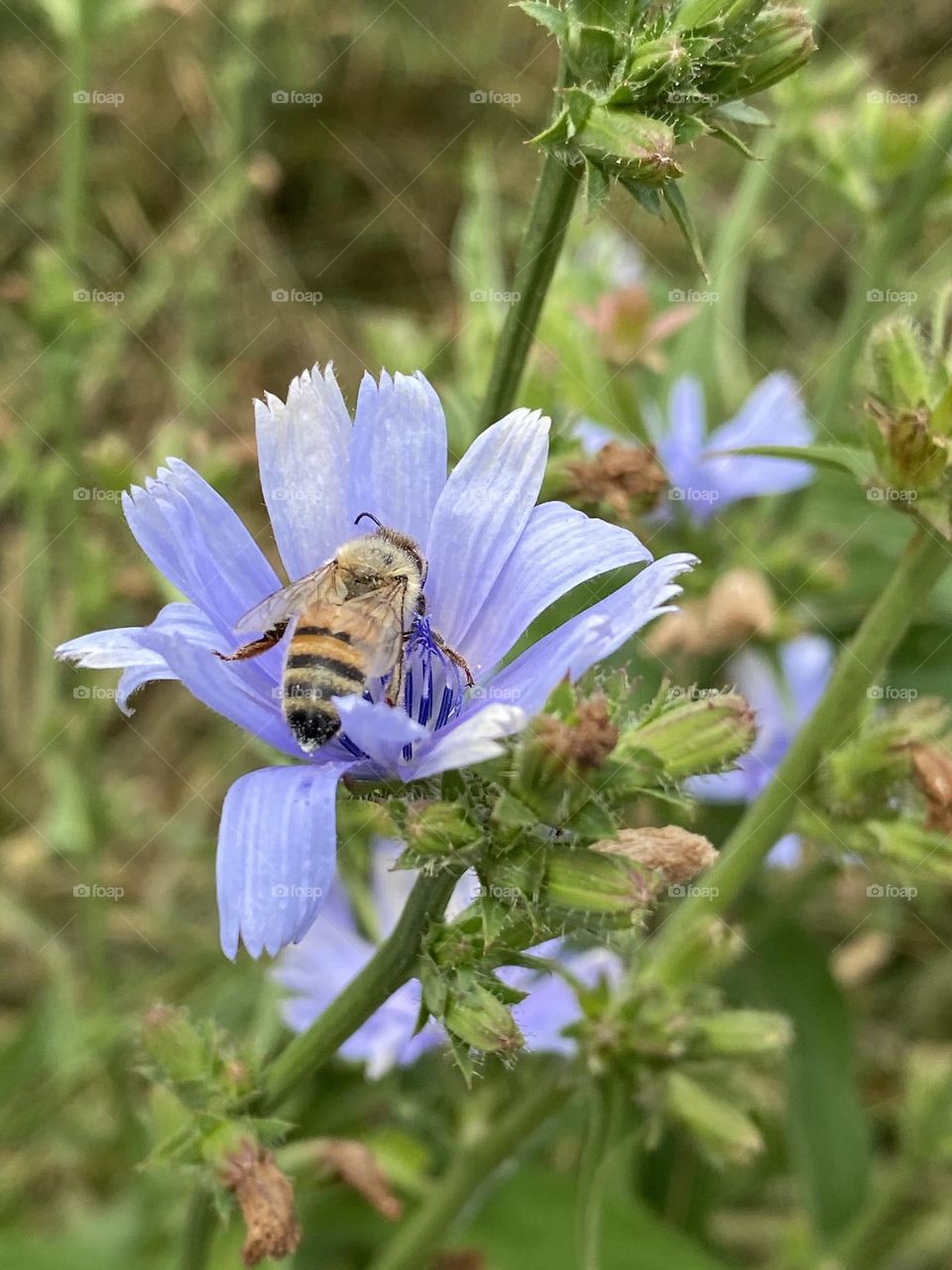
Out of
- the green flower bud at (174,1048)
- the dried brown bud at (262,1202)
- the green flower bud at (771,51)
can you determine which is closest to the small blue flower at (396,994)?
the green flower bud at (174,1048)

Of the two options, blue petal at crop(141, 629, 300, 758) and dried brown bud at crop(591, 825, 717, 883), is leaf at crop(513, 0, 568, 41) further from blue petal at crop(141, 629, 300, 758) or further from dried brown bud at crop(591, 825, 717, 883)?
dried brown bud at crop(591, 825, 717, 883)

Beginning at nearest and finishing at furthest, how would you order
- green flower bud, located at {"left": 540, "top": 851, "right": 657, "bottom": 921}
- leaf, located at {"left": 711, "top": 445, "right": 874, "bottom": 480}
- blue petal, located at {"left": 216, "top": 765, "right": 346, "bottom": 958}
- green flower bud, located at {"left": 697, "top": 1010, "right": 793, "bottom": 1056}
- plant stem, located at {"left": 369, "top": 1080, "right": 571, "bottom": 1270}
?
blue petal, located at {"left": 216, "top": 765, "right": 346, "bottom": 958}, green flower bud, located at {"left": 540, "top": 851, "right": 657, "bottom": 921}, leaf, located at {"left": 711, "top": 445, "right": 874, "bottom": 480}, green flower bud, located at {"left": 697, "top": 1010, "right": 793, "bottom": 1056}, plant stem, located at {"left": 369, "top": 1080, "right": 571, "bottom": 1270}

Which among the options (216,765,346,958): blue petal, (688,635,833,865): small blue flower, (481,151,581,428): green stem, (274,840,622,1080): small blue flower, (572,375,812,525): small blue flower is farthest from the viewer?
(688,635,833,865): small blue flower

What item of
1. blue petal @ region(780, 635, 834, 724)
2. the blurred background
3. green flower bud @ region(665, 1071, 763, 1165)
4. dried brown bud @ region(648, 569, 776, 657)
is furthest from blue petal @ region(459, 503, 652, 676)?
blue petal @ region(780, 635, 834, 724)

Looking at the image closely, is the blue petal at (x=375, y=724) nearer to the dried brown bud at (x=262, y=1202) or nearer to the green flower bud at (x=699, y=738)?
the green flower bud at (x=699, y=738)

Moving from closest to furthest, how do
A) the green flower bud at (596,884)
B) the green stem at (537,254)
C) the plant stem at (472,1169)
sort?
the green flower bud at (596,884) < the green stem at (537,254) < the plant stem at (472,1169)

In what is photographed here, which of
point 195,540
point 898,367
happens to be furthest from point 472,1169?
point 898,367
